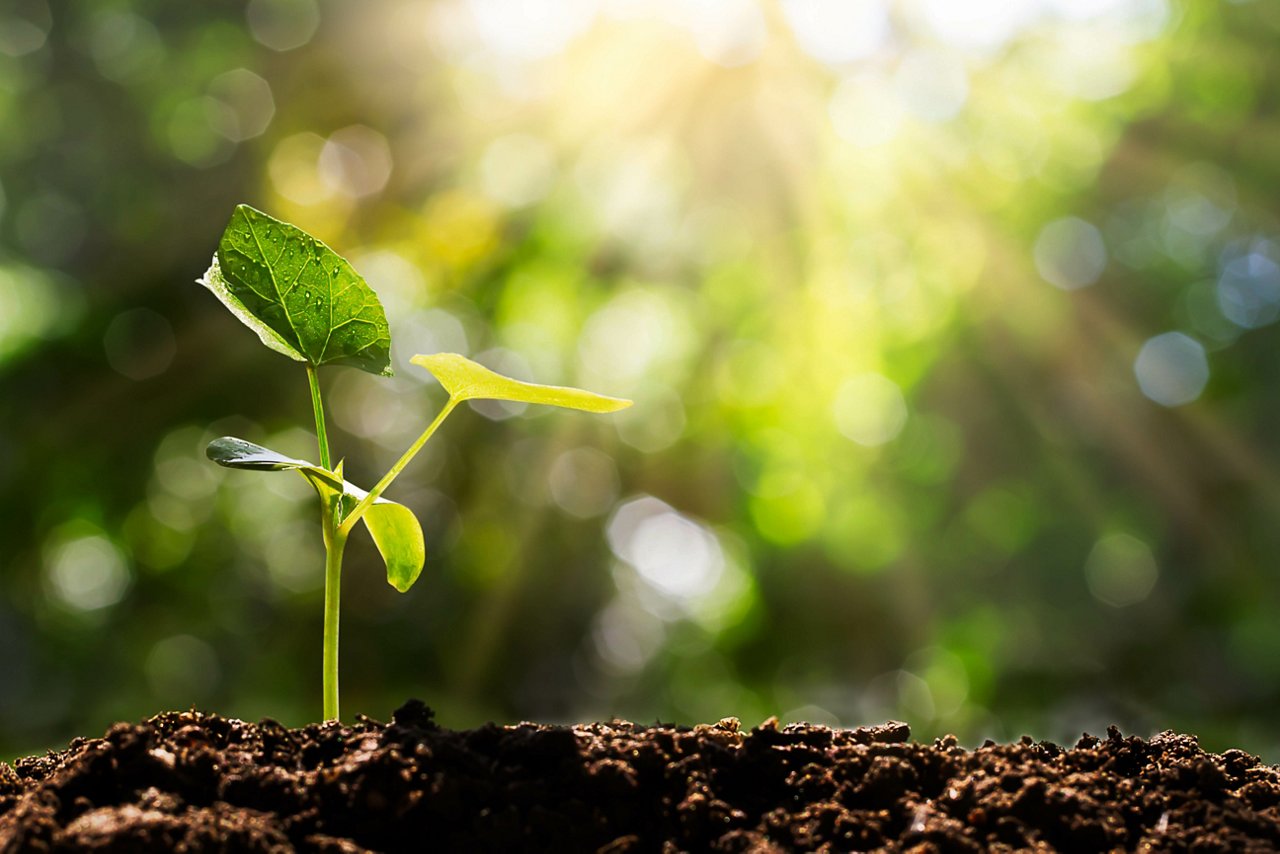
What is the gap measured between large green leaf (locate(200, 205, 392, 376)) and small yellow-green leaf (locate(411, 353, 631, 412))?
2.7 inches

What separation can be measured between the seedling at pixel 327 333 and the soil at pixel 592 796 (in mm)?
128

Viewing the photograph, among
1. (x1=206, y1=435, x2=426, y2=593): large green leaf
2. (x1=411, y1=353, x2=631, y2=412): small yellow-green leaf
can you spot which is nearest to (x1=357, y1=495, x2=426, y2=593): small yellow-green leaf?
(x1=206, y1=435, x2=426, y2=593): large green leaf

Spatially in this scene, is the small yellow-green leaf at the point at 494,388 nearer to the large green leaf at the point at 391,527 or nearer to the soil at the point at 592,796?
the large green leaf at the point at 391,527

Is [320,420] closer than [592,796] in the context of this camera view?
No

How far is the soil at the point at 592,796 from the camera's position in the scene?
659 mm

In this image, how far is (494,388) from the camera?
0.82 meters

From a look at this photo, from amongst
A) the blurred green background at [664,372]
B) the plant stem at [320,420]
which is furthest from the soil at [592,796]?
the blurred green background at [664,372]

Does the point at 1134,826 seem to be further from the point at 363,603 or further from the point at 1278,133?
the point at 1278,133

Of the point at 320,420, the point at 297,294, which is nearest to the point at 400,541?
the point at 320,420

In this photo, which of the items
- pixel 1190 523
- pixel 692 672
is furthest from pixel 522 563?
pixel 1190 523

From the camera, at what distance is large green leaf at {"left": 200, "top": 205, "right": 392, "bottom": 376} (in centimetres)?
84

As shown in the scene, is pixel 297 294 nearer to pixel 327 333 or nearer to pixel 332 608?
pixel 327 333

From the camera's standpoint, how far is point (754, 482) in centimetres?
619

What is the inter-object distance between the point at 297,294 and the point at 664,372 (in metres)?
5.35
